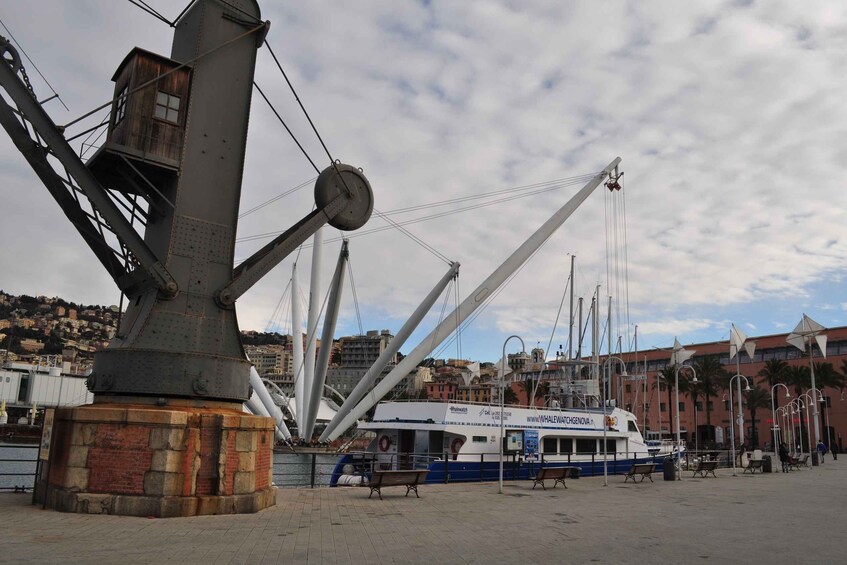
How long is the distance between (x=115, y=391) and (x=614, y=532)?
9.77 meters

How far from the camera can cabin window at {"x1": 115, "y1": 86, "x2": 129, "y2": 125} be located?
1281 centimetres

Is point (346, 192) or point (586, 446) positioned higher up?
point (346, 192)

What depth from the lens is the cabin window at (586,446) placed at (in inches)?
1173

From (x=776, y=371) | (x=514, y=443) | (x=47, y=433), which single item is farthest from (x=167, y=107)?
(x=776, y=371)

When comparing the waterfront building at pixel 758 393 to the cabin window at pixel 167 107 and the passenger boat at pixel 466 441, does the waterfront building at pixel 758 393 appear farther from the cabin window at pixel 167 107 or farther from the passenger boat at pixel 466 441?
the cabin window at pixel 167 107

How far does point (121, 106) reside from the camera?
13.0m

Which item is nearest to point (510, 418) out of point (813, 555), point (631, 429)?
point (631, 429)

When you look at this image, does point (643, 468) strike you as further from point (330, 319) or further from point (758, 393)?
point (758, 393)

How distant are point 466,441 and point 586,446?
8.17 m

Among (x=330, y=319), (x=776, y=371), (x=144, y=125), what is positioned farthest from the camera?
(x=776, y=371)

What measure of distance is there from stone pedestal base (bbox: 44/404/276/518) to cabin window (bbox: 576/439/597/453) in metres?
21.4

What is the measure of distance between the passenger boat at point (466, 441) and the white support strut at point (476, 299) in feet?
9.91

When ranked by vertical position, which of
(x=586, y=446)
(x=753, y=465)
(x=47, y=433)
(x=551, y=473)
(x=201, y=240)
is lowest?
(x=753, y=465)

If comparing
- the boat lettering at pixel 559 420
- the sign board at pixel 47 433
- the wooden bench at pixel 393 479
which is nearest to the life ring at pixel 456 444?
the boat lettering at pixel 559 420
